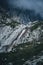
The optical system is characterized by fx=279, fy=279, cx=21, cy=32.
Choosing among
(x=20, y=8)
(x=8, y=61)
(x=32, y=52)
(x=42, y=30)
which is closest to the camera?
(x=8, y=61)

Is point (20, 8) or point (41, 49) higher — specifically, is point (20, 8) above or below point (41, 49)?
above

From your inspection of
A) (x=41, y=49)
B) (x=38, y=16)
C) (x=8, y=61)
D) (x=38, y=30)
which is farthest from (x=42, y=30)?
(x=38, y=16)

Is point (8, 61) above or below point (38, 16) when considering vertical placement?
below

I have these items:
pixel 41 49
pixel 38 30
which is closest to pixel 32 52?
pixel 41 49

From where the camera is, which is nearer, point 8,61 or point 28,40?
point 8,61

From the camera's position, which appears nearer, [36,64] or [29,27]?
[36,64]

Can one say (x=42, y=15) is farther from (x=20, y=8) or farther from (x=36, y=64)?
(x=36, y=64)

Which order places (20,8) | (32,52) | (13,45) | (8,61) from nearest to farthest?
(8,61) < (32,52) < (13,45) < (20,8)

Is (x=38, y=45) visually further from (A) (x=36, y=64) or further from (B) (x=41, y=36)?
(A) (x=36, y=64)

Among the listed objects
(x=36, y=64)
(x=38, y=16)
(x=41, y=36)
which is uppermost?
(x=38, y=16)
